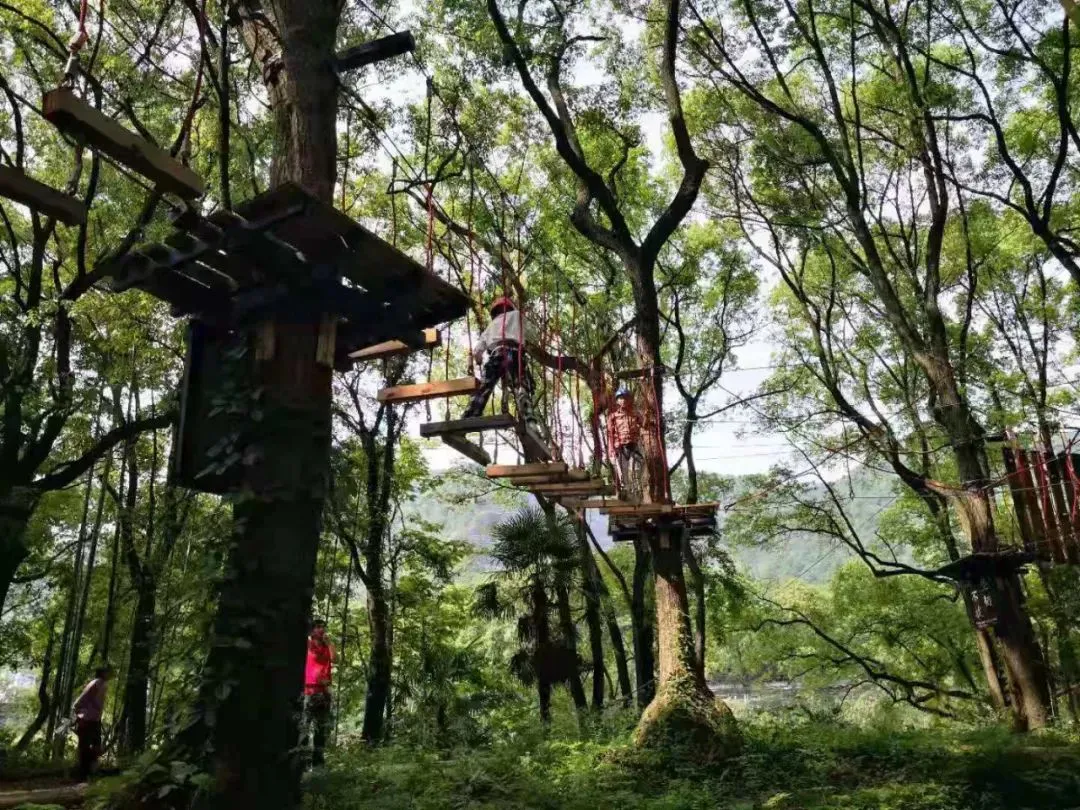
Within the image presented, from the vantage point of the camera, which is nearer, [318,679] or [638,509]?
[638,509]

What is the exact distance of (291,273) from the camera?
4070 millimetres

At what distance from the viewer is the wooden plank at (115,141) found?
267 centimetres

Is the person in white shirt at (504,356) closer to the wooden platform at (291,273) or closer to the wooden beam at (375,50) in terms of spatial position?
the wooden platform at (291,273)

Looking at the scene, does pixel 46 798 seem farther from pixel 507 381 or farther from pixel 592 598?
pixel 592 598

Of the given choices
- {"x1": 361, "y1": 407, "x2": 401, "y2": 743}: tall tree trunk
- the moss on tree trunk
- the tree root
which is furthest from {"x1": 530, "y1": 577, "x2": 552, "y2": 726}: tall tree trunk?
the tree root

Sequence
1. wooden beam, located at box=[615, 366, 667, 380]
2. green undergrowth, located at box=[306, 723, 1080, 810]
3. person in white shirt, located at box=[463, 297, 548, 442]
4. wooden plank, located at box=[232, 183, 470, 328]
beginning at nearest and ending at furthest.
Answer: wooden plank, located at box=[232, 183, 470, 328], person in white shirt, located at box=[463, 297, 548, 442], green undergrowth, located at box=[306, 723, 1080, 810], wooden beam, located at box=[615, 366, 667, 380]

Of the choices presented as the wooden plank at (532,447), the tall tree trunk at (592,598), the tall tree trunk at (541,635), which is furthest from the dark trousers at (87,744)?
the tall tree trunk at (592,598)

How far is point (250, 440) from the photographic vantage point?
3.94 m

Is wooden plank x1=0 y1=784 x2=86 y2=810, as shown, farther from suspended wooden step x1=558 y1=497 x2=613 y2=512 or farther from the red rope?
the red rope

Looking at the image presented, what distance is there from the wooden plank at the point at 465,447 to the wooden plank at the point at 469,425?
7 centimetres

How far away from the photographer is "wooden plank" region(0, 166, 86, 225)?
2914 millimetres

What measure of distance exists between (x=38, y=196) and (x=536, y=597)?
1053 centimetres

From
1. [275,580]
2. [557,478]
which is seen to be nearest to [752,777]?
[557,478]

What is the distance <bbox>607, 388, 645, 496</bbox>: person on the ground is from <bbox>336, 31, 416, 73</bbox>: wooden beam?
421 centimetres
